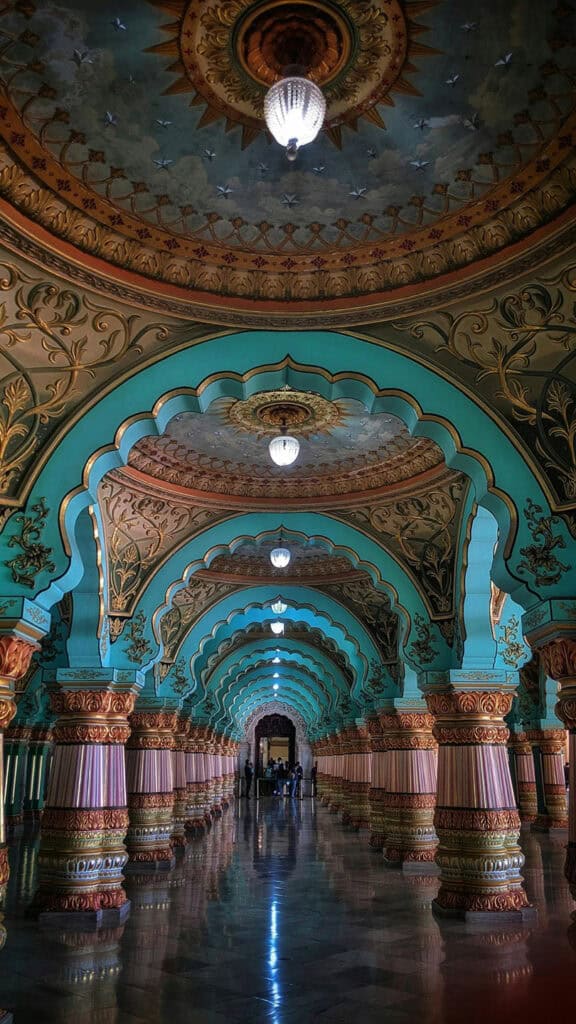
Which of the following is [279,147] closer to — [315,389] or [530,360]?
[315,389]

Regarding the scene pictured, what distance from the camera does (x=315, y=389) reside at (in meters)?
7.21

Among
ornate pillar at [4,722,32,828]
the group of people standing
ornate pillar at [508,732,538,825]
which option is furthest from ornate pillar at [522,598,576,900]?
the group of people standing

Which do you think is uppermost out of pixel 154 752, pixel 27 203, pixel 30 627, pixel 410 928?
pixel 27 203

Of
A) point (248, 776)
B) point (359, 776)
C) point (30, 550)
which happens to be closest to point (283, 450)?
point (30, 550)

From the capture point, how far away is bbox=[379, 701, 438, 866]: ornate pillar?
12.9m

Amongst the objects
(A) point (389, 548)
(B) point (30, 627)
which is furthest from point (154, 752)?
(B) point (30, 627)

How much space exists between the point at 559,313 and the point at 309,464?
5.59m

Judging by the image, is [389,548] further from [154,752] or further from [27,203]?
[27,203]

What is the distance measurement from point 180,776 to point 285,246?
51.8 ft

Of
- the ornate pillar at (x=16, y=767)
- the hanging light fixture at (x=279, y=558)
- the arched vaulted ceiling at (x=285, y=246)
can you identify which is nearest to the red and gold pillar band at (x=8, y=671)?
the arched vaulted ceiling at (x=285, y=246)

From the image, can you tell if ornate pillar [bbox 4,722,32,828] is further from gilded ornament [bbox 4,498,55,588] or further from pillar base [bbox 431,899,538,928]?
gilded ornament [bbox 4,498,55,588]

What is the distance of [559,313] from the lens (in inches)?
241

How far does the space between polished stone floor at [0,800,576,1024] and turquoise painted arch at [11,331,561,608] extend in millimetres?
3003

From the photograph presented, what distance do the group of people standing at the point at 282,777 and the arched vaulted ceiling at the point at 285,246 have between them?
3370cm
